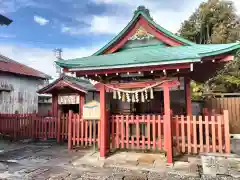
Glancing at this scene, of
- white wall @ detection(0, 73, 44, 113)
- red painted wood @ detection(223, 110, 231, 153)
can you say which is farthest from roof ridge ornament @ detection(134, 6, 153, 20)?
white wall @ detection(0, 73, 44, 113)

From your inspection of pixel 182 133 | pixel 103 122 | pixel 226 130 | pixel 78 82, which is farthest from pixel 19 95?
pixel 226 130

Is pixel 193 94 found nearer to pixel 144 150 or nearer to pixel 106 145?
pixel 144 150

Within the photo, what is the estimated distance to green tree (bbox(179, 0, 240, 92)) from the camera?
1847 centimetres

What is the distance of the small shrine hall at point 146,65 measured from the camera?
6.61 m

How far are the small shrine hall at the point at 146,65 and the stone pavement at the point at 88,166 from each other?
21.5 inches

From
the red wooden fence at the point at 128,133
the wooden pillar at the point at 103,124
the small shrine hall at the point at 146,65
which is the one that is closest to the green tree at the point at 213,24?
the small shrine hall at the point at 146,65

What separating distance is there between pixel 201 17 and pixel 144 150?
23823 millimetres

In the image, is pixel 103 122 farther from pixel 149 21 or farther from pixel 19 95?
pixel 19 95

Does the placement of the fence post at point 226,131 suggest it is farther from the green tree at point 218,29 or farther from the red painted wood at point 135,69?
the green tree at point 218,29

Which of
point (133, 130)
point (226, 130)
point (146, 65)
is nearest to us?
point (146, 65)

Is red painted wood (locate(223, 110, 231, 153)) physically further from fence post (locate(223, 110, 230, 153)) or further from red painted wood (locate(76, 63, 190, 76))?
red painted wood (locate(76, 63, 190, 76))

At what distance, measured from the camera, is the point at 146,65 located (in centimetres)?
671

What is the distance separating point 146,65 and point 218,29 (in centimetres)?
2039

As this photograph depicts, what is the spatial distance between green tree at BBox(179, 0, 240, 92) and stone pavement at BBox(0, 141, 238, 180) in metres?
13.7
